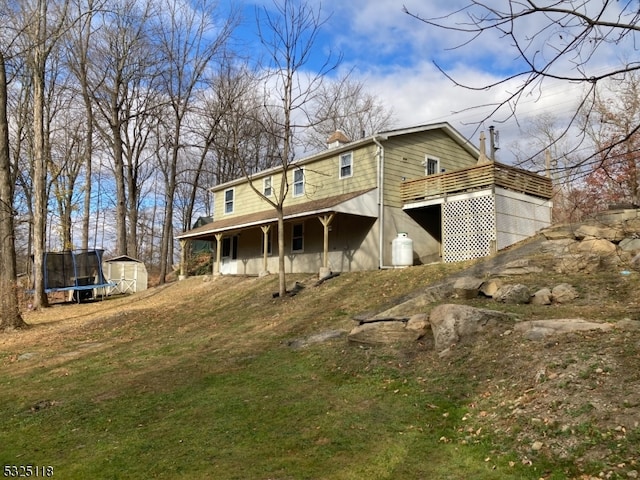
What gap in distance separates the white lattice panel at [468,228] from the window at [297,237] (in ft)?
20.9

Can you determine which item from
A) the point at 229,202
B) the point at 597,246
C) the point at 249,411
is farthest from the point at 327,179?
the point at 249,411

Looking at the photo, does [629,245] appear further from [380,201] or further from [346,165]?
[346,165]

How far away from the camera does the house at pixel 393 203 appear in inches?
639

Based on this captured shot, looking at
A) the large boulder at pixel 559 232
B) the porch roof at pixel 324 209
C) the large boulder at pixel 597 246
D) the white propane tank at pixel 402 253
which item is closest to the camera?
the large boulder at pixel 597 246

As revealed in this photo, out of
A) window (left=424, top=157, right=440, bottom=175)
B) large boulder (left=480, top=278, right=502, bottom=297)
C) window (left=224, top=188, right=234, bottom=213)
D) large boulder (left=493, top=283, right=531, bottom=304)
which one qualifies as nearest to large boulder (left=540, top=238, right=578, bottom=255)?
large boulder (left=480, top=278, right=502, bottom=297)

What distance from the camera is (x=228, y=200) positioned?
85.0 feet

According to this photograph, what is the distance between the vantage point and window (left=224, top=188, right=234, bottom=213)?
2569 centimetres

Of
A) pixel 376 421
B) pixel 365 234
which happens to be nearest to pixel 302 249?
pixel 365 234

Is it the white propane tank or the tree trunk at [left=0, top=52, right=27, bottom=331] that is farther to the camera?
the white propane tank

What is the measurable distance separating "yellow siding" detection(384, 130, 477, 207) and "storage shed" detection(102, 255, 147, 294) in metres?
15.9

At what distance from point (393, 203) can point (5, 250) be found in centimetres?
1270

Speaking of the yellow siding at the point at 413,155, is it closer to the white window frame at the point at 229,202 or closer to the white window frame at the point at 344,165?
the white window frame at the point at 344,165

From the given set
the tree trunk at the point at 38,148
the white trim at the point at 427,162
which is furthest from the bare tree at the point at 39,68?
the white trim at the point at 427,162

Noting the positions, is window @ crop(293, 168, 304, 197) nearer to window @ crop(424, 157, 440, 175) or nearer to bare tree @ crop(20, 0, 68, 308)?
window @ crop(424, 157, 440, 175)
